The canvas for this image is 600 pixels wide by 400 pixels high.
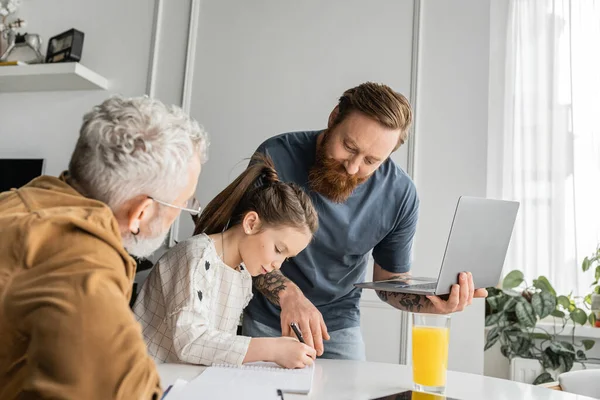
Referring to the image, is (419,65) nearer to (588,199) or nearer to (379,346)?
(588,199)

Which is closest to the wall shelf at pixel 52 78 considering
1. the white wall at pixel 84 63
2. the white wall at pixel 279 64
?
the white wall at pixel 84 63

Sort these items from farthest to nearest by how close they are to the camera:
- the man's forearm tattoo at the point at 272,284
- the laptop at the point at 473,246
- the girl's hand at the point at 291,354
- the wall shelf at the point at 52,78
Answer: the wall shelf at the point at 52,78, the man's forearm tattoo at the point at 272,284, the laptop at the point at 473,246, the girl's hand at the point at 291,354

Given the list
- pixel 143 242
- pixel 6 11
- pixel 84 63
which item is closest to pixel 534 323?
pixel 143 242

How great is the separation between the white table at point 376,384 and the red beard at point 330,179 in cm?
60

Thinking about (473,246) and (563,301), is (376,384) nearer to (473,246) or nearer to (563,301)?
(473,246)

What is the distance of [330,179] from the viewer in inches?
70.0

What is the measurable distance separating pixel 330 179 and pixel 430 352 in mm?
742

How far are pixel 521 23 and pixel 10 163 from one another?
9.71 feet

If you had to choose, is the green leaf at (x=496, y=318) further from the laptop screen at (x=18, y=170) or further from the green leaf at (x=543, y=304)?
the laptop screen at (x=18, y=170)

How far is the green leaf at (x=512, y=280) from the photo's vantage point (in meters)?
2.86

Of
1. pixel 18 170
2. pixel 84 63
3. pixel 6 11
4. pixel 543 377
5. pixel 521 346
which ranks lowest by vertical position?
pixel 543 377

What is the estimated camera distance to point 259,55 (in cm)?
301

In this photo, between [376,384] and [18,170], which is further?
[18,170]

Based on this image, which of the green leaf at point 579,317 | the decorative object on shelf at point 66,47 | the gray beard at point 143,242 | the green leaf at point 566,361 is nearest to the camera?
the gray beard at point 143,242
